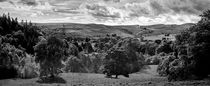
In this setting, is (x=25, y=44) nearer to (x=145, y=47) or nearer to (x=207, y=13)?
(x=145, y=47)

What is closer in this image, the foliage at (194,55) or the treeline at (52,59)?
the foliage at (194,55)

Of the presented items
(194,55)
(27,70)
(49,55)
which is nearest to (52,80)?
(49,55)

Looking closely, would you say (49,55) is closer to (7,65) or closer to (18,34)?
(7,65)

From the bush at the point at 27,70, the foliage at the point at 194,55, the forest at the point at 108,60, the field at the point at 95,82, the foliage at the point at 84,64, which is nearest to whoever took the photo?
the field at the point at 95,82

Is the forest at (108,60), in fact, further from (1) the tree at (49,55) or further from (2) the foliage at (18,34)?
(2) the foliage at (18,34)

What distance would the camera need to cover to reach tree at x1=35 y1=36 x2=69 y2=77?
64.7m

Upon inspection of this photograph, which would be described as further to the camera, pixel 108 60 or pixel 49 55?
pixel 108 60

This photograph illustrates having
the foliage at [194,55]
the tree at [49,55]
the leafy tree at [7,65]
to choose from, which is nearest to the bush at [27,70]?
the leafy tree at [7,65]

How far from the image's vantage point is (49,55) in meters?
65.1

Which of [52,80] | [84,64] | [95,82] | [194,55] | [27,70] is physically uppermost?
[194,55]

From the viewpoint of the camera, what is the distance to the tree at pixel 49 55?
6472cm

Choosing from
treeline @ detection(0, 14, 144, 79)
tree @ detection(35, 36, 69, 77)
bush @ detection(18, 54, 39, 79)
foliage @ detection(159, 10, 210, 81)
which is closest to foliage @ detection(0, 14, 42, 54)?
treeline @ detection(0, 14, 144, 79)

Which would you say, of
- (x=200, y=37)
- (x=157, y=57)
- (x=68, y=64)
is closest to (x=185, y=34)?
(x=200, y=37)

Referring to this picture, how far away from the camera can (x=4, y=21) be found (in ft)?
423
